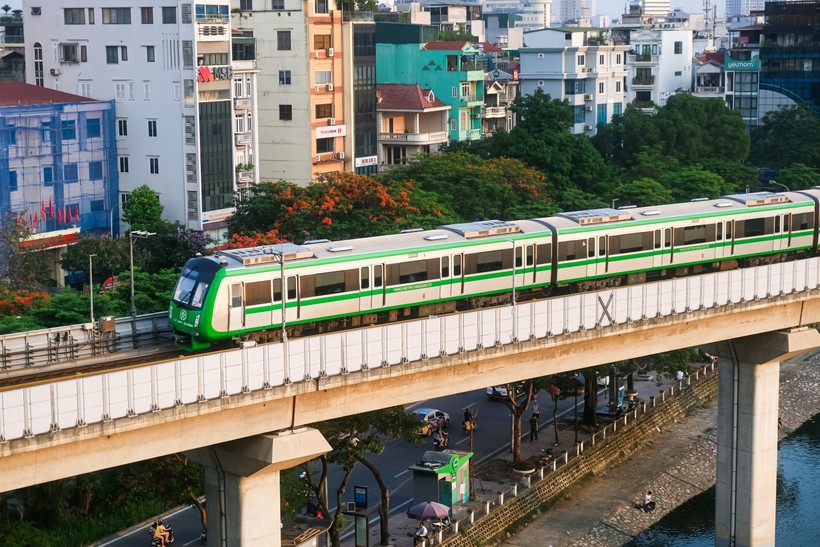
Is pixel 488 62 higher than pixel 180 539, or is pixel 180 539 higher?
pixel 488 62

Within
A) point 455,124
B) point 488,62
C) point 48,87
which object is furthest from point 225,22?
point 488,62

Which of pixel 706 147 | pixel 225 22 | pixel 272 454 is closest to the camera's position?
pixel 272 454

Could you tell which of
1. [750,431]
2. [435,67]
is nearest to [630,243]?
[750,431]

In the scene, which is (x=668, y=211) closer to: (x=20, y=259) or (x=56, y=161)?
(x=20, y=259)

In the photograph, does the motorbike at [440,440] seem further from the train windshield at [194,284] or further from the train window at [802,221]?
the train windshield at [194,284]

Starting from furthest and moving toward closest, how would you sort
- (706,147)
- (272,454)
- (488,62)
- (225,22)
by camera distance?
(488,62) → (706,147) → (225,22) → (272,454)

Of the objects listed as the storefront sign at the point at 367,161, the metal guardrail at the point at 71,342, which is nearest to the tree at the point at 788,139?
the storefront sign at the point at 367,161

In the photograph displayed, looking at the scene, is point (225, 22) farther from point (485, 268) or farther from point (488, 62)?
point (488, 62)

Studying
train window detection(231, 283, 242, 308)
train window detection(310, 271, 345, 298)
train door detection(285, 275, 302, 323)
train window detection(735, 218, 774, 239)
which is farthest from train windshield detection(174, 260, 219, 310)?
train window detection(735, 218, 774, 239)

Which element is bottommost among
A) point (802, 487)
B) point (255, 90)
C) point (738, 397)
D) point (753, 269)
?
point (802, 487)
